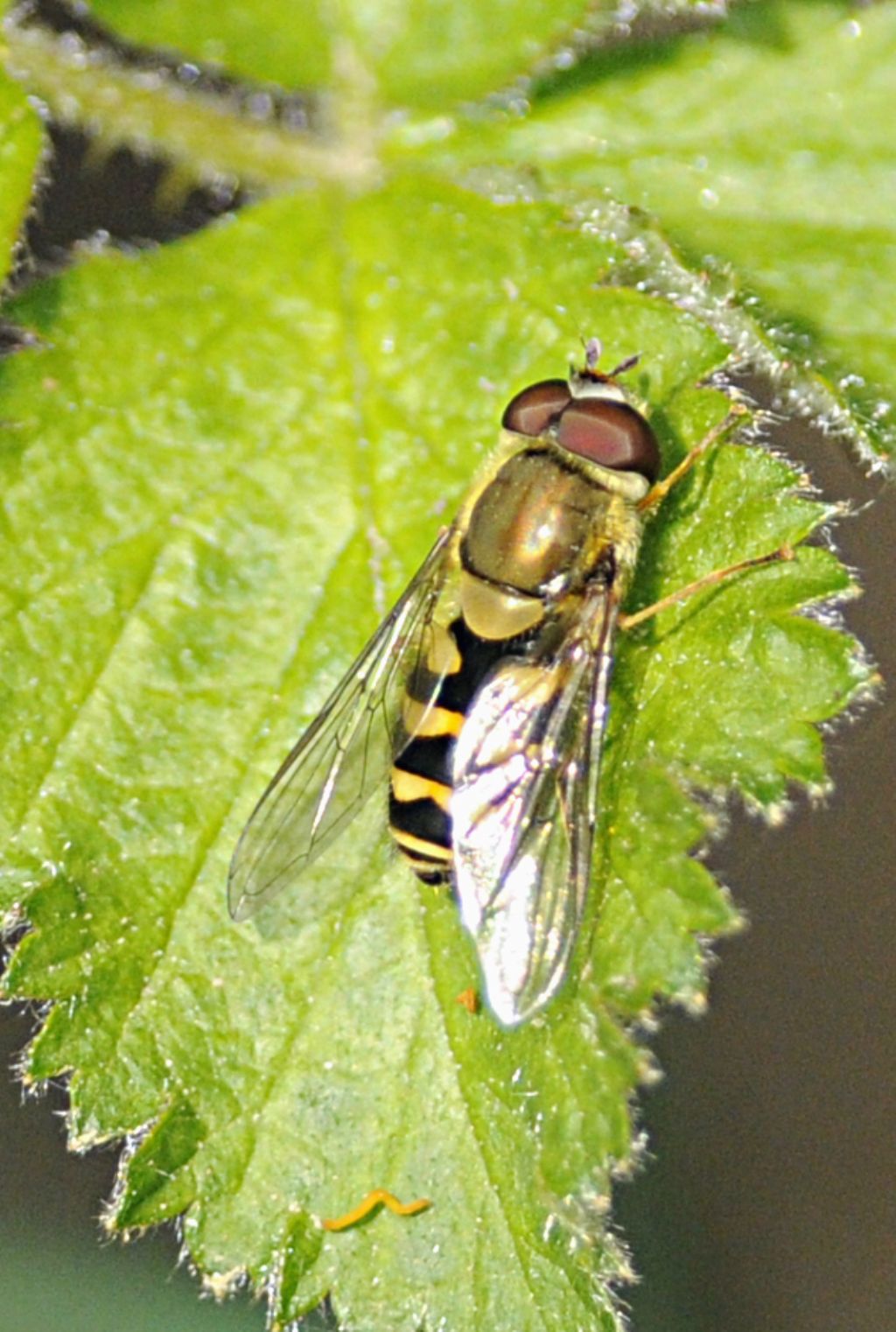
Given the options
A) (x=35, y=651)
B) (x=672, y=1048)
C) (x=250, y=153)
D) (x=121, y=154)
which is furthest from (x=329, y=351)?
(x=672, y=1048)

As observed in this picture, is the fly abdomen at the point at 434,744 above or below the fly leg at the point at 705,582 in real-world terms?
below

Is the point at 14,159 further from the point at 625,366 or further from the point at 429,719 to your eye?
the point at 429,719

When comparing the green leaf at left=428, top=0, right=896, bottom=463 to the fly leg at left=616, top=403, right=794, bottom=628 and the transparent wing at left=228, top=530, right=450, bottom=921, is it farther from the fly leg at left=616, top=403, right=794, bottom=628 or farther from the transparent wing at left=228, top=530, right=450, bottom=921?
the transparent wing at left=228, top=530, right=450, bottom=921

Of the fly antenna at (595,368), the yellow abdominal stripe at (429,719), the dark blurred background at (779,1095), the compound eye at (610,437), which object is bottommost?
the dark blurred background at (779,1095)

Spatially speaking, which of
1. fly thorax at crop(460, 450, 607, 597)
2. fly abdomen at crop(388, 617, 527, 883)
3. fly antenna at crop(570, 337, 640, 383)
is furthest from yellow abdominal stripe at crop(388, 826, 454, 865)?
fly antenna at crop(570, 337, 640, 383)

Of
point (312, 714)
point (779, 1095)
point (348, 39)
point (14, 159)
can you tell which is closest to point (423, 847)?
point (312, 714)

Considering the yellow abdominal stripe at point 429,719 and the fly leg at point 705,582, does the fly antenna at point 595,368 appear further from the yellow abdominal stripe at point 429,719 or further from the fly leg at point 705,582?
the yellow abdominal stripe at point 429,719

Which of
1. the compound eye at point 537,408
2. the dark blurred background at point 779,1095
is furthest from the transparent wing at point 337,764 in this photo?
the dark blurred background at point 779,1095
